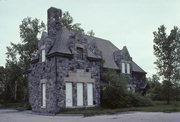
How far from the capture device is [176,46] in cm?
3125

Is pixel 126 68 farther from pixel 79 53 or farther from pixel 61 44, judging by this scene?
pixel 61 44

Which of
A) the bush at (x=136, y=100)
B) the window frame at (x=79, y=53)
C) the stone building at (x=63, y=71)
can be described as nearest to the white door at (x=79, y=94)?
the stone building at (x=63, y=71)

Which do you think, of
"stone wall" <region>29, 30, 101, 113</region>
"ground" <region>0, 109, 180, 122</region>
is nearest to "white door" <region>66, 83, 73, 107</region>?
"stone wall" <region>29, 30, 101, 113</region>

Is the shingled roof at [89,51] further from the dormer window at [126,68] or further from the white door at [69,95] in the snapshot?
the white door at [69,95]

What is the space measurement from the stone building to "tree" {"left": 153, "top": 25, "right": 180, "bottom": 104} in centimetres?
820

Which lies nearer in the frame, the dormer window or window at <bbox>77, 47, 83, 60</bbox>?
window at <bbox>77, 47, 83, 60</bbox>

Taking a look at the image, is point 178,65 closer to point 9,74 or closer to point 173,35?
point 173,35

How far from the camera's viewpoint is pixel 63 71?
78.4ft

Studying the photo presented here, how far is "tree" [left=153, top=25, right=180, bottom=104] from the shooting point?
102ft

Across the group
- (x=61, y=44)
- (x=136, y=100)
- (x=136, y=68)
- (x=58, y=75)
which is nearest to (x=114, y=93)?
(x=136, y=100)

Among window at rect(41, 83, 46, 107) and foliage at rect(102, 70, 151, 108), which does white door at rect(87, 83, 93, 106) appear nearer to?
foliage at rect(102, 70, 151, 108)

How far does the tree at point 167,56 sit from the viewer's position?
3100cm

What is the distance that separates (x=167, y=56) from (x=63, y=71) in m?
14.8

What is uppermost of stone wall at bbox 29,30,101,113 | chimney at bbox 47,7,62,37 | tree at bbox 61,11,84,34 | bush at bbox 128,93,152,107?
tree at bbox 61,11,84,34
